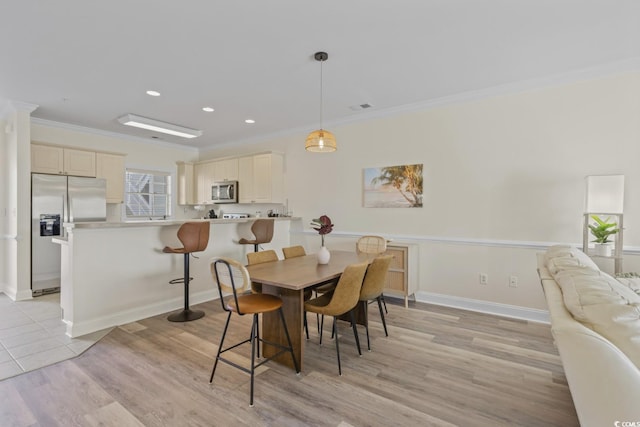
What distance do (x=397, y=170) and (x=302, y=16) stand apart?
2.59m

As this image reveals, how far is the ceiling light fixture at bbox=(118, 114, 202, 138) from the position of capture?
16.0 feet

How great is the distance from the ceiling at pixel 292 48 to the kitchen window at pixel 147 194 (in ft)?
6.98

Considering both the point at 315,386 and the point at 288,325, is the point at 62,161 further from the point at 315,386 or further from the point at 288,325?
the point at 315,386

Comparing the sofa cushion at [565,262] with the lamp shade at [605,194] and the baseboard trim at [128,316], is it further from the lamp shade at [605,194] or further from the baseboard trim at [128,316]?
the baseboard trim at [128,316]

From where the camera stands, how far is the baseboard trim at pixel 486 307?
3564 mm

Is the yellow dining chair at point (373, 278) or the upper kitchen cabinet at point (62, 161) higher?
the upper kitchen cabinet at point (62, 161)

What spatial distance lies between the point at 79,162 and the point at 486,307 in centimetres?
638

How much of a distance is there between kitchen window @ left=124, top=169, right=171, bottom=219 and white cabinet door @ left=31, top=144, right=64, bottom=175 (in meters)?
1.25

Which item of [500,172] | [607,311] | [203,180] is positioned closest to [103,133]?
[203,180]

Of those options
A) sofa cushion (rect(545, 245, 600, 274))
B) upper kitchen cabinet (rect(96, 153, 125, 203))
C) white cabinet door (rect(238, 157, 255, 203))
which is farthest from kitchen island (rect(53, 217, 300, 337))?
sofa cushion (rect(545, 245, 600, 274))

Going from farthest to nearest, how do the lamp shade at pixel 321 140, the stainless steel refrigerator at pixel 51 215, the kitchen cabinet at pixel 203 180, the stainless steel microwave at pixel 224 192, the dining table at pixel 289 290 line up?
the kitchen cabinet at pixel 203 180
the stainless steel microwave at pixel 224 192
the stainless steel refrigerator at pixel 51 215
the lamp shade at pixel 321 140
the dining table at pixel 289 290

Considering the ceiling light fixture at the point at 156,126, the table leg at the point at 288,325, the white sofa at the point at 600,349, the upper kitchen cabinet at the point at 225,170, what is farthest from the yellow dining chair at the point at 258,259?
the upper kitchen cabinet at the point at 225,170

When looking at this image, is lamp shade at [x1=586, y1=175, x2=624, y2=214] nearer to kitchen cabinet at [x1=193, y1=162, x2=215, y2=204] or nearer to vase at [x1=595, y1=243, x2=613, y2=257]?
vase at [x1=595, y1=243, x2=613, y2=257]

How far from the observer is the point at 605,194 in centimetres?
295
